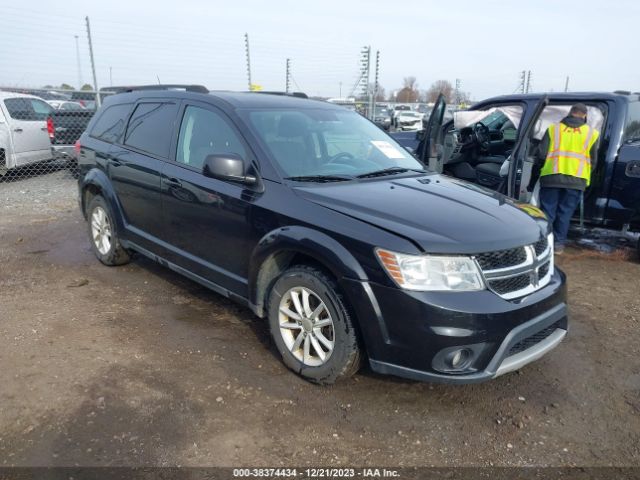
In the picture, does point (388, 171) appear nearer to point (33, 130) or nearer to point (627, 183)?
point (627, 183)

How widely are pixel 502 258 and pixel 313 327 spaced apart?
1173 mm

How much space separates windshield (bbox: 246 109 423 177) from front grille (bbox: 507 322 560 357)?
5.16 feet

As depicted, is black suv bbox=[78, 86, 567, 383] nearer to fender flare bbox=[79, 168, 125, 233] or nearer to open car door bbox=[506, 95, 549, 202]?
fender flare bbox=[79, 168, 125, 233]

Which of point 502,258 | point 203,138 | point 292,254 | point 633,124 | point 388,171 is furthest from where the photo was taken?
point 633,124

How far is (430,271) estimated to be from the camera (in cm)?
276

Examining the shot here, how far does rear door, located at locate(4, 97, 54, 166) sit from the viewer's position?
10.2m

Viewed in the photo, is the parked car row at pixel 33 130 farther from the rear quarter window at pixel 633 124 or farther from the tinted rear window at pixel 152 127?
the rear quarter window at pixel 633 124

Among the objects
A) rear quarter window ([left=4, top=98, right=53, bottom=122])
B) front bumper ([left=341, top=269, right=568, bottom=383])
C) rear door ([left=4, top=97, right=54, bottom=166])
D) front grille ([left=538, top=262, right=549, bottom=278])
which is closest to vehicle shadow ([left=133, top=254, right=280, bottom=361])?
front bumper ([left=341, top=269, right=568, bottom=383])

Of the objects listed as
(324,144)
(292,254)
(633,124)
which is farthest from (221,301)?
(633,124)

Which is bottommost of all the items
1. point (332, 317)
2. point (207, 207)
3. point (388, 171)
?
point (332, 317)

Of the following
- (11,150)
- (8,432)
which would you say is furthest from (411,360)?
(11,150)

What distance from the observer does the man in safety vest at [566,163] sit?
5.57 metres

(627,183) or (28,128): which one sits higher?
(28,128)

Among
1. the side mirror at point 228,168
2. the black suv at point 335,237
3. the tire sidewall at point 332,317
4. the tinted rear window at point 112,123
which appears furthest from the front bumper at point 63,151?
the tire sidewall at point 332,317
